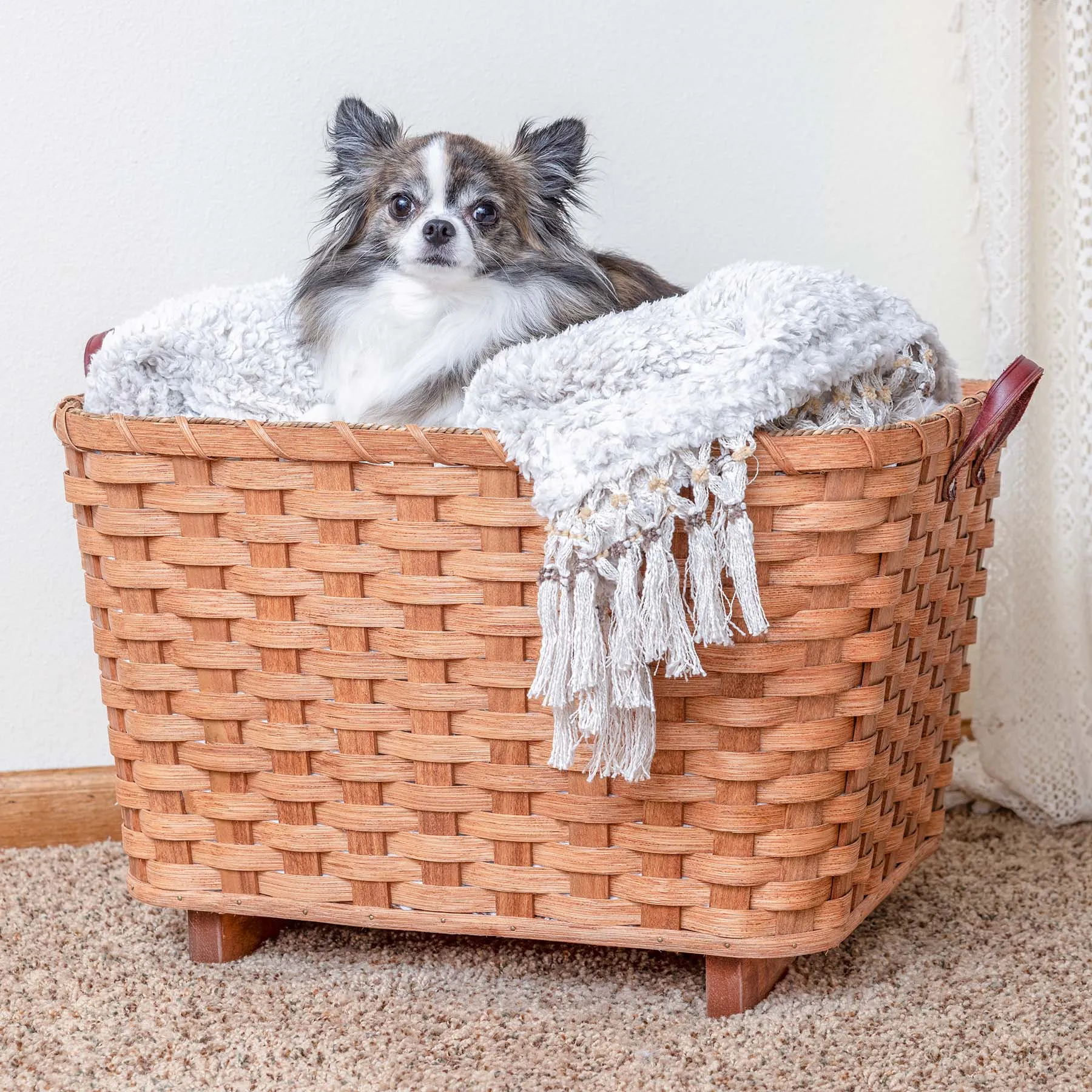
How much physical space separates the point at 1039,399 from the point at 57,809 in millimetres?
1354

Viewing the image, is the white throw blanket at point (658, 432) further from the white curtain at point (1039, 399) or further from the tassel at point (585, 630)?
the white curtain at point (1039, 399)

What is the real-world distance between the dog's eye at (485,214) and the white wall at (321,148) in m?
0.39

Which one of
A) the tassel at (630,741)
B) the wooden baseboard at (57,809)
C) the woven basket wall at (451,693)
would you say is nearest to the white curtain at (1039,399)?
the woven basket wall at (451,693)

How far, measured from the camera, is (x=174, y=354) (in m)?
1.12

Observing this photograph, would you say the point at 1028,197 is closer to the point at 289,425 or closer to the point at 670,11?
the point at 670,11

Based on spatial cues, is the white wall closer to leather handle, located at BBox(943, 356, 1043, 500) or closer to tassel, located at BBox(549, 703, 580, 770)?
leather handle, located at BBox(943, 356, 1043, 500)

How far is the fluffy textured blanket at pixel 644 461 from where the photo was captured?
0.89 metres

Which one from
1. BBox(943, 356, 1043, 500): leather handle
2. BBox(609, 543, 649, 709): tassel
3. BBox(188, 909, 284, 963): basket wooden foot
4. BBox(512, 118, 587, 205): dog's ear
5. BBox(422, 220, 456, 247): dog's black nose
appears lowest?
BBox(188, 909, 284, 963): basket wooden foot

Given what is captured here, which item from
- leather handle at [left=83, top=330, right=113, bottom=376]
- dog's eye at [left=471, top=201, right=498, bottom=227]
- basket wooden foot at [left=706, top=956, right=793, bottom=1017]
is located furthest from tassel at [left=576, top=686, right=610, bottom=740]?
leather handle at [left=83, top=330, right=113, bottom=376]

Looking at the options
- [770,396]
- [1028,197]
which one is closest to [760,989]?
[770,396]

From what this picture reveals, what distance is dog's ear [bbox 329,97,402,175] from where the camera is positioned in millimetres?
1193

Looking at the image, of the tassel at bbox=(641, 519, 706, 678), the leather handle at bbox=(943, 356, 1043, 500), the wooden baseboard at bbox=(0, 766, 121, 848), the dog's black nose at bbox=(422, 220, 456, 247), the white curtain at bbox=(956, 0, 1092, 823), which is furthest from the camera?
the wooden baseboard at bbox=(0, 766, 121, 848)

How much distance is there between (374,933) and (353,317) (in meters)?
0.64

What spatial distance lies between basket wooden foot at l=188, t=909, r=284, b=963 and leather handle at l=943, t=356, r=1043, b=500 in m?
0.80
